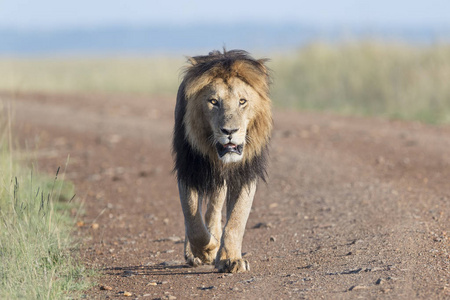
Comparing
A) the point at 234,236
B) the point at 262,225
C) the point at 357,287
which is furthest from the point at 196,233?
the point at 262,225

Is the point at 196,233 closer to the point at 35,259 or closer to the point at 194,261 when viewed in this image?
the point at 194,261

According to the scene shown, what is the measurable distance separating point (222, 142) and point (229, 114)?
0.65ft

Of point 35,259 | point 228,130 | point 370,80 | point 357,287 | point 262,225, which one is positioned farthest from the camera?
point 370,80

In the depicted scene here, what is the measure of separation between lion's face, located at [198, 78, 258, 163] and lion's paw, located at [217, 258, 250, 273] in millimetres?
685

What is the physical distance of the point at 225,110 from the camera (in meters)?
4.92

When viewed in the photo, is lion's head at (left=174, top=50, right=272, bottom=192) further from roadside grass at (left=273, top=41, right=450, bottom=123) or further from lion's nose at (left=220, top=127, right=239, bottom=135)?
roadside grass at (left=273, top=41, right=450, bottom=123)

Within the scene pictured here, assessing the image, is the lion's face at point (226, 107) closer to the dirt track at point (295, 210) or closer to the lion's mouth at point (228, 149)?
the lion's mouth at point (228, 149)

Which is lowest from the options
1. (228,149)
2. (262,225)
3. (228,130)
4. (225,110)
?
(262,225)

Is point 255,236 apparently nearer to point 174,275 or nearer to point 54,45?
point 174,275

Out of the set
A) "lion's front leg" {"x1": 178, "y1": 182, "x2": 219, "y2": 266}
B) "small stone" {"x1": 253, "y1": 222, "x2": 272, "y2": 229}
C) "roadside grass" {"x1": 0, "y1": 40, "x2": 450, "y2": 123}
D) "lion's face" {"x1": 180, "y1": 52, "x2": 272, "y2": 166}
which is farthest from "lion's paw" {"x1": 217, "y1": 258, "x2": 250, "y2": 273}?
"roadside grass" {"x1": 0, "y1": 40, "x2": 450, "y2": 123}

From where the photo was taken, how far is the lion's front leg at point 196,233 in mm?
5148

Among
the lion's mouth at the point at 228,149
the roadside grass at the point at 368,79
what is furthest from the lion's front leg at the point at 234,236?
the roadside grass at the point at 368,79

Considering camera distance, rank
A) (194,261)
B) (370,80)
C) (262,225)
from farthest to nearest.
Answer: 1. (370,80)
2. (262,225)
3. (194,261)

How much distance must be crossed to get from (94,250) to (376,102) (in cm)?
959
